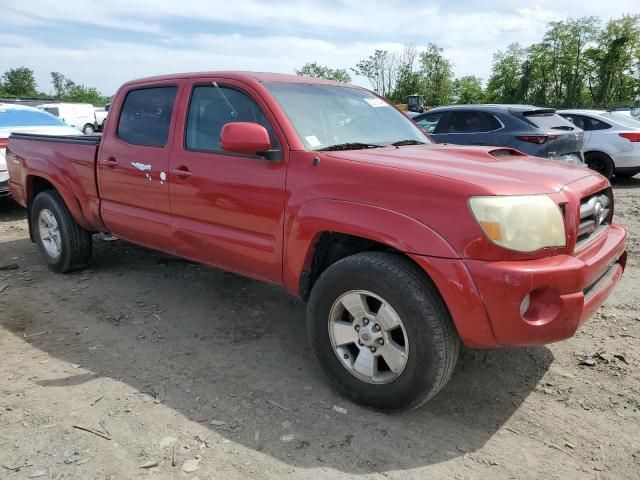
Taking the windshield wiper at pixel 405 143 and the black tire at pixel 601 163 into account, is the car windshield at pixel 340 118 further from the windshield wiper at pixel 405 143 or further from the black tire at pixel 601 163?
the black tire at pixel 601 163

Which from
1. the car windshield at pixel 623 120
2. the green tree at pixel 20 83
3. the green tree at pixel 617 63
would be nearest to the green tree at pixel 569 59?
the green tree at pixel 617 63

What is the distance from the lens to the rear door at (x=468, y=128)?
26.7ft

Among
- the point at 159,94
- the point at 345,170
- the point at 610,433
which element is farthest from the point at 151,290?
the point at 610,433

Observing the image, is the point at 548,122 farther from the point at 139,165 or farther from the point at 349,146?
the point at 139,165

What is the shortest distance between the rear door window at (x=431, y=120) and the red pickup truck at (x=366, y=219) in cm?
527

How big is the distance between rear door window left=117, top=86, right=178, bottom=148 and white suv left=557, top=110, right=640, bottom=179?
8444mm

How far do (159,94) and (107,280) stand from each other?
74.9 inches

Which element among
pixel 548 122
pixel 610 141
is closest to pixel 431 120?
pixel 548 122

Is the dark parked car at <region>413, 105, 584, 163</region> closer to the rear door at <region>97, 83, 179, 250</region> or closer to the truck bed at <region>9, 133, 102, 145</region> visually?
the rear door at <region>97, 83, 179, 250</region>

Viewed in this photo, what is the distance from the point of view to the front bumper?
7.38ft

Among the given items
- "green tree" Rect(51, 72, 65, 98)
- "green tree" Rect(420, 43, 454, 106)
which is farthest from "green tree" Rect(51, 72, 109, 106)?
"green tree" Rect(420, 43, 454, 106)

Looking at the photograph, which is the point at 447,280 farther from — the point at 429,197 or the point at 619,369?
the point at 619,369

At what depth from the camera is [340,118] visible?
11.3ft

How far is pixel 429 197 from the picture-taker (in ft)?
7.88
